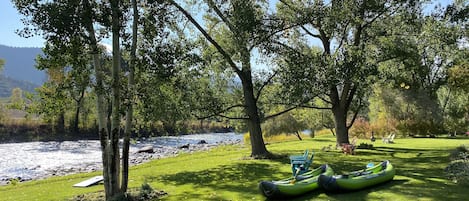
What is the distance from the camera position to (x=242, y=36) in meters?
17.2

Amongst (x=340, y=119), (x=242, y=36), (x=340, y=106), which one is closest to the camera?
(x=242, y=36)

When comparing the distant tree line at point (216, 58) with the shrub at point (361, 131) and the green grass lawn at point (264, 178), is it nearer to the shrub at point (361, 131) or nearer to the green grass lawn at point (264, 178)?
the green grass lawn at point (264, 178)

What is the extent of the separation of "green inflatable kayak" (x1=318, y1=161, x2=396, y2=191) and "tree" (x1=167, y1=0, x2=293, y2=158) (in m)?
8.22

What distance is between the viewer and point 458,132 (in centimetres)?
3988

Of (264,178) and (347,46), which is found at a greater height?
(347,46)

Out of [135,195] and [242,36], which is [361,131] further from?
[135,195]

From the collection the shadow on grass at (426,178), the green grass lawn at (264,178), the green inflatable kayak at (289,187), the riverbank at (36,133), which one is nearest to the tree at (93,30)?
the green grass lawn at (264,178)

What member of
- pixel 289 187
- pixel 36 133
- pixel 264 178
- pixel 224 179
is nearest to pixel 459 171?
pixel 289 187

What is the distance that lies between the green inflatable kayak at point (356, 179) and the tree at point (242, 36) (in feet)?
27.0

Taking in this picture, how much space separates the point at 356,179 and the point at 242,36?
869 centimetres

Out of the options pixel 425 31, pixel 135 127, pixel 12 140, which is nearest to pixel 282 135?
pixel 425 31

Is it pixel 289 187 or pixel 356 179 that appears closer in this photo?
pixel 289 187

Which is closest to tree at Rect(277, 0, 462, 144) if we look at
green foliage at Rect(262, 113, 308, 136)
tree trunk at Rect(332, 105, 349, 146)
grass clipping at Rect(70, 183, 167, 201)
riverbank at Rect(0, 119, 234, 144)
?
tree trunk at Rect(332, 105, 349, 146)

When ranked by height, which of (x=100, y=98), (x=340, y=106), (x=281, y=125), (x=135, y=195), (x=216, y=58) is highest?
(x=216, y=58)
